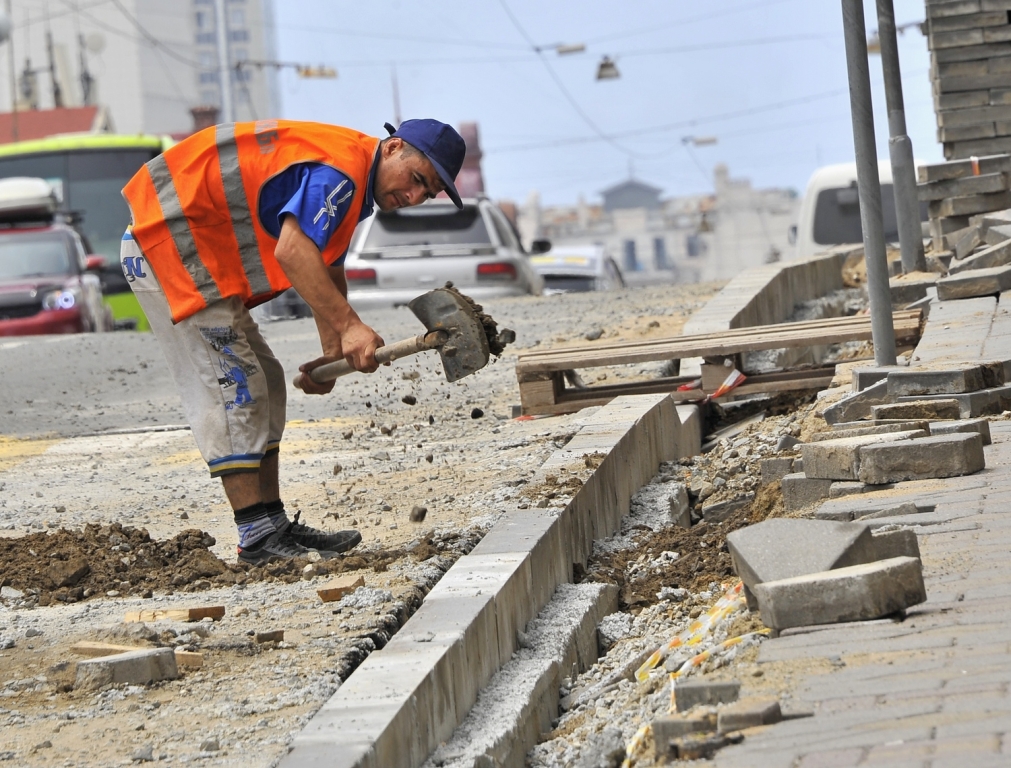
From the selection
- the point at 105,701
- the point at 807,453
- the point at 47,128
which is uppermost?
the point at 47,128

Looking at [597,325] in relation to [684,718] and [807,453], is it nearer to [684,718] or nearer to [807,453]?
[807,453]

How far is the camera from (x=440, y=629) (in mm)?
3998

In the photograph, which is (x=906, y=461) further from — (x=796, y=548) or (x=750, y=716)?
(x=750, y=716)

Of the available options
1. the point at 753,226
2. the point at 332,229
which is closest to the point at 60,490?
the point at 332,229

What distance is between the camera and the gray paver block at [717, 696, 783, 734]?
288 centimetres

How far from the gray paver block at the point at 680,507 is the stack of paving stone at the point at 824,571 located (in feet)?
8.56

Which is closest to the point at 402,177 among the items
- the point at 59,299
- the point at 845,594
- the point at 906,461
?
the point at 906,461

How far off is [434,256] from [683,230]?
9402cm

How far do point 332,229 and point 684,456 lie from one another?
3225mm

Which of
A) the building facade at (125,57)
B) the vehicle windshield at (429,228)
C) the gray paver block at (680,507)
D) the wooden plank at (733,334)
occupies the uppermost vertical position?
the building facade at (125,57)

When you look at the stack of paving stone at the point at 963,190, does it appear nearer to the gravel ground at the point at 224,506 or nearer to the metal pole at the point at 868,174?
the gravel ground at the point at 224,506

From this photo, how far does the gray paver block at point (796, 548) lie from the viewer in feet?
11.7

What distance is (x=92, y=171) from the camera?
2222 centimetres

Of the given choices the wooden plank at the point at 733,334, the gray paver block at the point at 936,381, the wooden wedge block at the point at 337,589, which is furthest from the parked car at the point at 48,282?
the wooden wedge block at the point at 337,589
